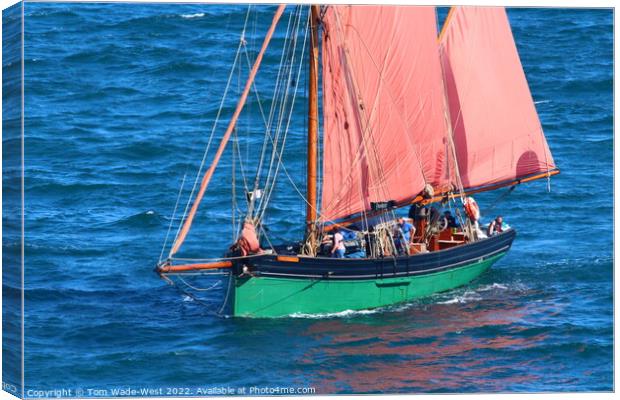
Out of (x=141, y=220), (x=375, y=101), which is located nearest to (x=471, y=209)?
(x=375, y=101)

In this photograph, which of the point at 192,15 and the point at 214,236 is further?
the point at 192,15

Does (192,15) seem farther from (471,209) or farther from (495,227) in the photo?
(471,209)

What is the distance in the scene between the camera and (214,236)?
57750mm

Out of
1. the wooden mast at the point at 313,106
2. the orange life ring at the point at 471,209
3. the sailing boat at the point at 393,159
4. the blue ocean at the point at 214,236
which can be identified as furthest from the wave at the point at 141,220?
the orange life ring at the point at 471,209

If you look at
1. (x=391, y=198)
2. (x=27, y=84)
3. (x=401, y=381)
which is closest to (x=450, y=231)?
(x=391, y=198)

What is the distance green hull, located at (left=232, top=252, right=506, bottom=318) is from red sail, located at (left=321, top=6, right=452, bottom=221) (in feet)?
9.16

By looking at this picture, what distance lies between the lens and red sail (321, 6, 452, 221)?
5100 centimetres

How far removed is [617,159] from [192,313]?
46.7 ft

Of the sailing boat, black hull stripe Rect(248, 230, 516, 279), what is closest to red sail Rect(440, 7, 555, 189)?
the sailing boat

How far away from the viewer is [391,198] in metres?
53.6

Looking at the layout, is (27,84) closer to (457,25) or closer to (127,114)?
(127,114)

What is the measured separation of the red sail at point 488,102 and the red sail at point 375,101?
8.29 feet

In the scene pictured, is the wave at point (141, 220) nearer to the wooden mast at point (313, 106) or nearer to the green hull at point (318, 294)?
the wooden mast at point (313, 106)

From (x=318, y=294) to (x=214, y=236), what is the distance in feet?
30.6
